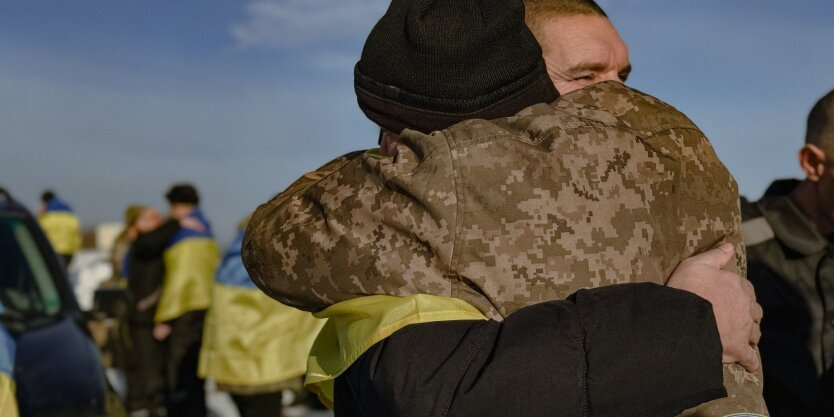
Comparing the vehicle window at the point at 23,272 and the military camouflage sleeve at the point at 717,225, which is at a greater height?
the military camouflage sleeve at the point at 717,225

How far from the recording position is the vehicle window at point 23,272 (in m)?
5.07

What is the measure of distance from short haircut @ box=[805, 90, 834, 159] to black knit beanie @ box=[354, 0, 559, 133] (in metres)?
2.36

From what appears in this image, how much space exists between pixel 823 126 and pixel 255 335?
4715 mm

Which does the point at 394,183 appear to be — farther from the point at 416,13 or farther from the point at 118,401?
the point at 118,401

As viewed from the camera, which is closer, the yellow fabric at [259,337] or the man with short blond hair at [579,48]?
the man with short blond hair at [579,48]

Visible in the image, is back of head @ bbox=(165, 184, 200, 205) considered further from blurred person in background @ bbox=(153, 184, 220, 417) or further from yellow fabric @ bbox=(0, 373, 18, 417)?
yellow fabric @ bbox=(0, 373, 18, 417)

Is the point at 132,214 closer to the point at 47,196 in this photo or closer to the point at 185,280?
the point at 185,280

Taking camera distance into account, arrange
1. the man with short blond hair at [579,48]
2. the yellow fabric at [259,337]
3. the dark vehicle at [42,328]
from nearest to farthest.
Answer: the man with short blond hair at [579,48] < the dark vehicle at [42,328] < the yellow fabric at [259,337]

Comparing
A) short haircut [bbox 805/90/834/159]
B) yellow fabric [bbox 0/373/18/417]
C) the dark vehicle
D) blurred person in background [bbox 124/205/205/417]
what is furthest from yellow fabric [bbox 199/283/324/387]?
yellow fabric [bbox 0/373/18/417]

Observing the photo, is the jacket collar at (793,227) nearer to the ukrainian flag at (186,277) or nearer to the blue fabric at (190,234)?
the ukrainian flag at (186,277)

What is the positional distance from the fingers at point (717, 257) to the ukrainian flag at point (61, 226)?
1442 centimetres

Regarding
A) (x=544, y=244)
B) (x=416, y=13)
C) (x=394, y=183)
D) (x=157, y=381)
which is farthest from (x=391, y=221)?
(x=157, y=381)

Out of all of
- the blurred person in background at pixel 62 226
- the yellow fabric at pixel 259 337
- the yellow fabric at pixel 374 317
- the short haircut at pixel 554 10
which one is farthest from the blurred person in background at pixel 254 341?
the blurred person in background at pixel 62 226

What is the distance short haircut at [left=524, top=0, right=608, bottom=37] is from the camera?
2402 millimetres
